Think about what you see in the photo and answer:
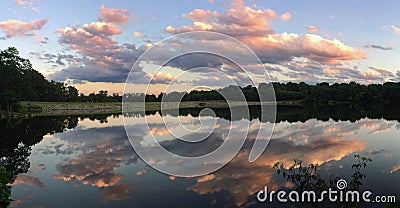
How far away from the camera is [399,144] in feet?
64.5

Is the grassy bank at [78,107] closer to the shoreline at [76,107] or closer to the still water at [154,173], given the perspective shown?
the shoreline at [76,107]

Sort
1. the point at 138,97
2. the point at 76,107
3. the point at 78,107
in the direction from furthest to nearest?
the point at 78,107
the point at 76,107
the point at 138,97

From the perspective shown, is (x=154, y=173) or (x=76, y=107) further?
(x=76, y=107)

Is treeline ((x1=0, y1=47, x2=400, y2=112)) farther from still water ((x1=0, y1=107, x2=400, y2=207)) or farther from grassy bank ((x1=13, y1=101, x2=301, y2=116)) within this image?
still water ((x1=0, y1=107, x2=400, y2=207))

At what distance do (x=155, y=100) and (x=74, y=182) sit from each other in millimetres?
87788

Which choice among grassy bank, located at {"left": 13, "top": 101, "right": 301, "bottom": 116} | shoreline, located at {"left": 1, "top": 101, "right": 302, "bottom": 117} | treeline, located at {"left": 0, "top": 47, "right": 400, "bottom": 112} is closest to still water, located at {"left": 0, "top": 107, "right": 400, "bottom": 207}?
treeline, located at {"left": 0, "top": 47, "right": 400, "bottom": 112}

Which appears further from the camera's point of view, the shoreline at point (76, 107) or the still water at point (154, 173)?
the shoreline at point (76, 107)

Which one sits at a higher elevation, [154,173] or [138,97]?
[138,97]

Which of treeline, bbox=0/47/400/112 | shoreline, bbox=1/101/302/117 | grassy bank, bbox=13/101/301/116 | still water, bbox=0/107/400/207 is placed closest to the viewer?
still water, bbox=0/107/400/207

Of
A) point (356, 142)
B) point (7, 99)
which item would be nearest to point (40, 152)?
point (356, 142)

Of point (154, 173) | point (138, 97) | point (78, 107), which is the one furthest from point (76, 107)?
point (154, 173)

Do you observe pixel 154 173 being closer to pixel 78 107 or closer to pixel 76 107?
pixel 76 107

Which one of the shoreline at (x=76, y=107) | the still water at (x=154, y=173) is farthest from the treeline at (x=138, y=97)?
the still water at (x=154, y=173)

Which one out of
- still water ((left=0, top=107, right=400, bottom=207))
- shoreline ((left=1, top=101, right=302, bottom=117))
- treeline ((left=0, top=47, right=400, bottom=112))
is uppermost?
treeline ((left=0, top=47, right=400, bottom=112))
